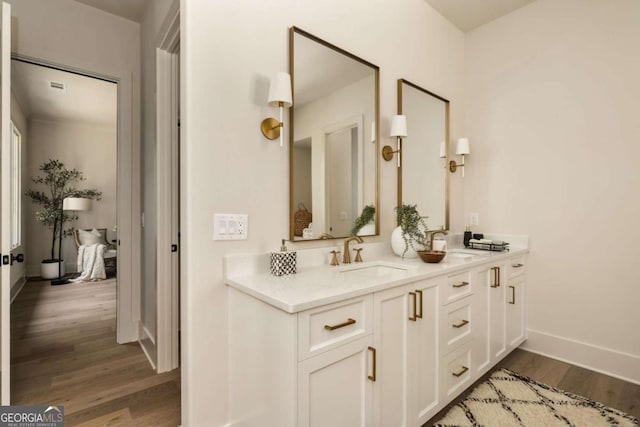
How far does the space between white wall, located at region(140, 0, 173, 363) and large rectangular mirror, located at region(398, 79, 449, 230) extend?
180 cm

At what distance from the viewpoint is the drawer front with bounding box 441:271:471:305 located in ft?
5.78

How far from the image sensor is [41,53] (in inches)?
92.9

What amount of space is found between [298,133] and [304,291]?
897 mm

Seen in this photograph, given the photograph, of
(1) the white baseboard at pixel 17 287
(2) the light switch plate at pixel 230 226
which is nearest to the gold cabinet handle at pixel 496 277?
(2) the light switch plate at pixel 230 226

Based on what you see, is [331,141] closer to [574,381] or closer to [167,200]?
[167,200]

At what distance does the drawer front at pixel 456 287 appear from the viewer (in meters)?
1.76

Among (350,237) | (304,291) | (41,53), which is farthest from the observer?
(41,53)

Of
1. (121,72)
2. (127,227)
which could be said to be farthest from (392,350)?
(121,72)

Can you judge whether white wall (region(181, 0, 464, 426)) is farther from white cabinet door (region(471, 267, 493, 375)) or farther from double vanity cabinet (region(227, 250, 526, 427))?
white cabinet door (region(471, 267, 493, 375))

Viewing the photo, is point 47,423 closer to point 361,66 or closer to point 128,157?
point 128,157

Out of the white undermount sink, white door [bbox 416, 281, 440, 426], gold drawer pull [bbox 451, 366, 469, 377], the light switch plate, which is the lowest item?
gold drawer pull [bbox 451, 366, 469, 377]

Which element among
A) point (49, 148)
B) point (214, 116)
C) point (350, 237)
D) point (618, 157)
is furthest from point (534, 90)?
point (49, 148)

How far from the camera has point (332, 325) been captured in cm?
120

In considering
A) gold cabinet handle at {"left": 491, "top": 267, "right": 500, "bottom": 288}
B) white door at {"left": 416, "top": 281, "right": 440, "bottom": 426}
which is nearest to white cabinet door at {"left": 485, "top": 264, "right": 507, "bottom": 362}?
gold cabinet handle at {"left": 491, "top": 267, "right": 500, "bottom": 288}
